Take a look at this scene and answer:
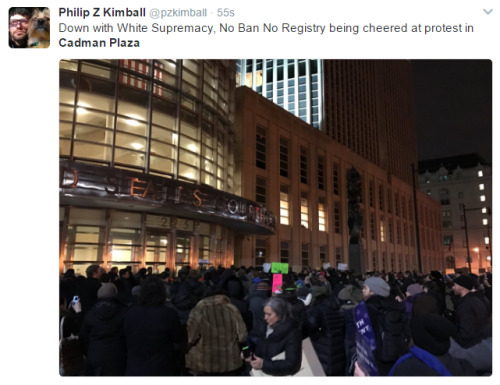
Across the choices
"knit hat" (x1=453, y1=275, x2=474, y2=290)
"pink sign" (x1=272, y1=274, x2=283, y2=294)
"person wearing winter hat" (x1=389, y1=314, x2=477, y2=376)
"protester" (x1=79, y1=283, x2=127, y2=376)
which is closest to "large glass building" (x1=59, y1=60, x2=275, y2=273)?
"pink sign" (x1=272, y1=274, x2=283, y2=294)

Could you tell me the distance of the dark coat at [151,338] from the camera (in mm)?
4285

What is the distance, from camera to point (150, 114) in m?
19.2

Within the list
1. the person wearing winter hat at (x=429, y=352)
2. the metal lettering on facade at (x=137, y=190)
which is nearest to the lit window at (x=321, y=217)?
the metal lettering on facade at (x=137, y=190)

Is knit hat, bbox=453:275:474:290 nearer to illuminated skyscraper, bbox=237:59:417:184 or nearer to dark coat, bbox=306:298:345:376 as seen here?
dark coat, bbox=306:298:345:376

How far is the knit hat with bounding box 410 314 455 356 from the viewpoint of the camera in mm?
2686

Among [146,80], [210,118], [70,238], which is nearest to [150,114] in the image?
[146,80]

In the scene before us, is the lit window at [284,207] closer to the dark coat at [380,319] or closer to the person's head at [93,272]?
the person's head at [93,272]

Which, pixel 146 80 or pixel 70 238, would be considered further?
pixel 146 80

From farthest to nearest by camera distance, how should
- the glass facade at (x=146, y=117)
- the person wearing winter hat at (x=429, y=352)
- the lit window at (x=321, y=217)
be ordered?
the lit window at (x=321, y=217) < the glass facade at (x=146, y=117) < the person wearing winter hat at (x=429, y=352)

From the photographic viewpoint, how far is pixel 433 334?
271 centimetres
